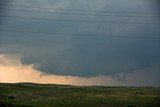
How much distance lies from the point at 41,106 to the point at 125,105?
62.5 ft

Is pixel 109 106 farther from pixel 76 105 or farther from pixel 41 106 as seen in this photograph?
pixel 41 106

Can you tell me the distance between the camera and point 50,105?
78688 mm

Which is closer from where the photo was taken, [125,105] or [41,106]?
[41,106]

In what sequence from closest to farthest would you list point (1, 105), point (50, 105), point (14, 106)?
point (1, 105) < point (14, 106) < point (50, 105)

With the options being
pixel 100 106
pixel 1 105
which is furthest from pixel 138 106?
pixel 1 105

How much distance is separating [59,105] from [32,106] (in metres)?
6.93

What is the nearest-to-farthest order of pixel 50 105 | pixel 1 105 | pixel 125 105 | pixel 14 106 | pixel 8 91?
pixel 1 105 → pixel 14 106 → pixel 50 105 → pixel 125 105 → pixel 8 91

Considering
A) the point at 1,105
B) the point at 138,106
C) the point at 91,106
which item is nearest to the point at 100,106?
the point at 91,106

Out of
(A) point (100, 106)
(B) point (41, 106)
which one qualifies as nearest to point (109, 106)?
(A) point (100, 106)

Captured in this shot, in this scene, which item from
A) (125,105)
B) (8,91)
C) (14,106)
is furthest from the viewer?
(8,91)

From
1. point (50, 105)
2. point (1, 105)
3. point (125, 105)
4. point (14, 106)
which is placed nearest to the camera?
point (1, 105)

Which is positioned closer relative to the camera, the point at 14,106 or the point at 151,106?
the point at 14,106

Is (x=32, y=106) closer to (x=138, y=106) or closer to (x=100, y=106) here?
(x=100, y=106)

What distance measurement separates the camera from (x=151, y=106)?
80.1 meters
